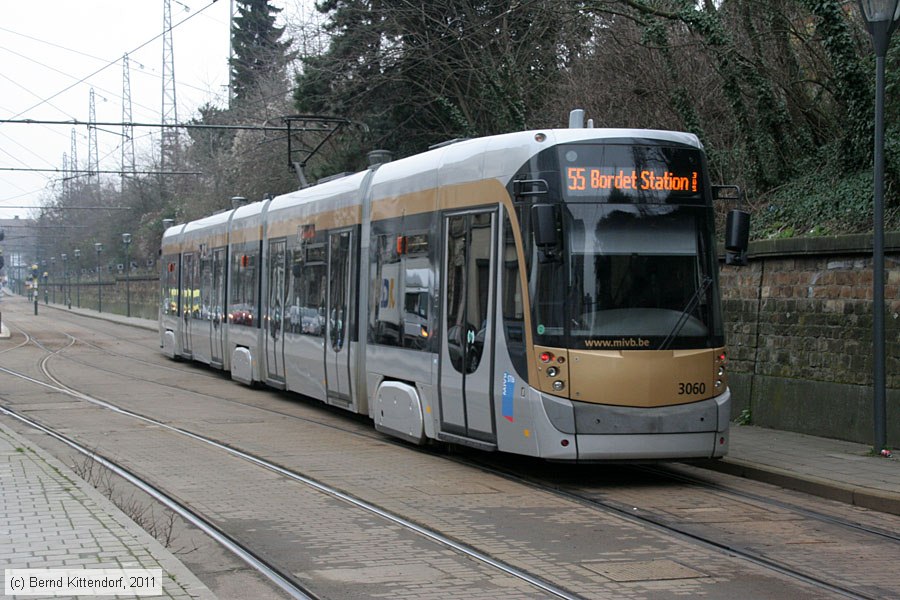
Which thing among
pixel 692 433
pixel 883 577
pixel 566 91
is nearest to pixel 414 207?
pixel 692 433

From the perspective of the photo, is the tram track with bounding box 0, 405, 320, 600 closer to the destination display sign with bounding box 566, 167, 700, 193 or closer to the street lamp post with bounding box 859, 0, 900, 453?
the destination display sign with bounding box 566, 167, 700, 193

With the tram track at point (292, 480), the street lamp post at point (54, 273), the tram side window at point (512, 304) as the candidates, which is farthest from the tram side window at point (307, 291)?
the street lamp post at point (54, 273)

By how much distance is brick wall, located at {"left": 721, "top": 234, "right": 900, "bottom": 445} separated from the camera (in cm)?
1342

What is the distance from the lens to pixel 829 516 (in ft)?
31.8

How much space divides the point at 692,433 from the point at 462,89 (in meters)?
20.0

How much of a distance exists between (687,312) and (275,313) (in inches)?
394

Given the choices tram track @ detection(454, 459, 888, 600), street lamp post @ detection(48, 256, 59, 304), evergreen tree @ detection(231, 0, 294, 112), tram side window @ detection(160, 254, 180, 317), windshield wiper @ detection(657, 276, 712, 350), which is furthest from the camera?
street lamp post @ detection(48, 256, 59, 304)

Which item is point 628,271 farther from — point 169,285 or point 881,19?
point 169,285

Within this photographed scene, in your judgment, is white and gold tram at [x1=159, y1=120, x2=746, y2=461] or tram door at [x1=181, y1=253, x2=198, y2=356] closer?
white and gold tram at [x1=159, y1=120, x2=746, y2=461]

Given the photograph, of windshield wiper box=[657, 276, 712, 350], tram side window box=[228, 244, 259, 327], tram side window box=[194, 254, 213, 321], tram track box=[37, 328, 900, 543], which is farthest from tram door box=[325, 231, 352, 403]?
tram side window box=[194, 254, 213, 321]

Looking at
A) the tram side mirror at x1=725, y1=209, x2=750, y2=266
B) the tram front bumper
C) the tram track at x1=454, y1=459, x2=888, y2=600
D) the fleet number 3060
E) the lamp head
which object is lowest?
the tram track at x1=454, y1=459, x2=888, y2=600

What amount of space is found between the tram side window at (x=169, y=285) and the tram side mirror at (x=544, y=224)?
19658mm

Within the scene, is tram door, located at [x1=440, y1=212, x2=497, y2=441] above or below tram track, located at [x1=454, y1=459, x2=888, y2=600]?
above

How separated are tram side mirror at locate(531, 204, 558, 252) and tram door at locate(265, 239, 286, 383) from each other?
9316 millimetres
